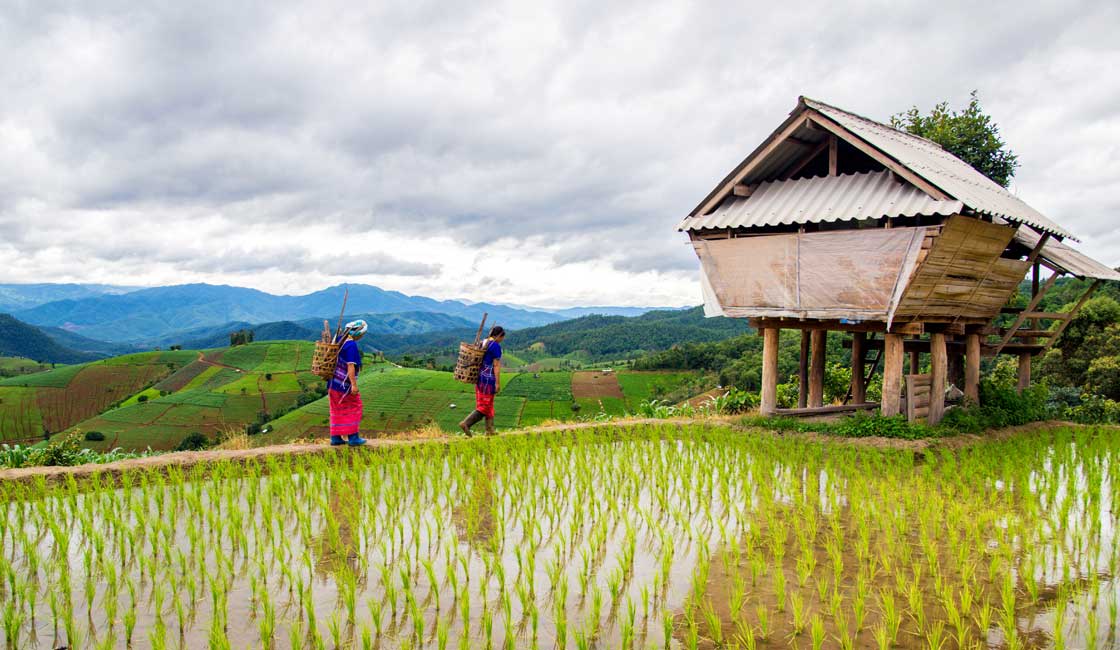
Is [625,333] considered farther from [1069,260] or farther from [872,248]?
[872,248]

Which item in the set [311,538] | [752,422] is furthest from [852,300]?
[311,538]

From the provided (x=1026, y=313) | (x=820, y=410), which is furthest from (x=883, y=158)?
(x=820, y=410)

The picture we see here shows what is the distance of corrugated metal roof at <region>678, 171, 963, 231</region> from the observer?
979 cm

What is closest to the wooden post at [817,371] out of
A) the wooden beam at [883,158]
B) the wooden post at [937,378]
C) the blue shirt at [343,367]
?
the wooden post at [937,378]

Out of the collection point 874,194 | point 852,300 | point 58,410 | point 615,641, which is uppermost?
point 874,194

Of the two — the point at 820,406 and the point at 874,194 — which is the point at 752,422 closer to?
the point at 820,406

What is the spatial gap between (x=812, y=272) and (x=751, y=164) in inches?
86.0

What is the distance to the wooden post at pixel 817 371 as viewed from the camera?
1343 centimetres

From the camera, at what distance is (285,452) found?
8.97 m

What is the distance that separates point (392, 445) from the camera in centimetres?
958

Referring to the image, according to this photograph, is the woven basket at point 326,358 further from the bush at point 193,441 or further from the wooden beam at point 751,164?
the bush at point 193,441

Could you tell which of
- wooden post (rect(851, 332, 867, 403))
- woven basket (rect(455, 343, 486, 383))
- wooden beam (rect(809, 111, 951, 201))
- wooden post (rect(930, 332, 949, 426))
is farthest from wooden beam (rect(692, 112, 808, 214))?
woven basket (rect(455, 343, 486, 383))

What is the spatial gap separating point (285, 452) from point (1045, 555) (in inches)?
330

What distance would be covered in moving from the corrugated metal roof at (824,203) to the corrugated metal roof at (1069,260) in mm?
3170
